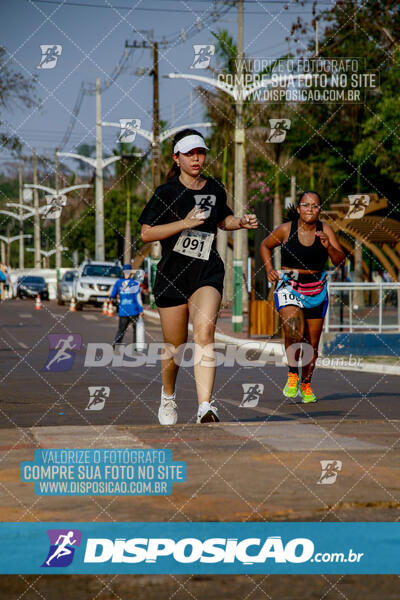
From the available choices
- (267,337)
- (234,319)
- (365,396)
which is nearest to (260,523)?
(365,396)

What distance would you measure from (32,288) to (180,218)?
55696mm

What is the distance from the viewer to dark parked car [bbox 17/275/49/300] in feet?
205

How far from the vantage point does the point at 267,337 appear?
26.0 metres

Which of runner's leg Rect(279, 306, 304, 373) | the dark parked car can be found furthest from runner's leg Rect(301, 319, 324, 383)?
the dark parked car

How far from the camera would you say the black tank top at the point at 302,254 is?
33.7 ft

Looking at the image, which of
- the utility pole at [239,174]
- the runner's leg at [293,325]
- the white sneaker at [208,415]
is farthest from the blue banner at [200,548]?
the utility pole at [239,174]

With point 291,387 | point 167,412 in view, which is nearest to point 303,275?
point 291,387

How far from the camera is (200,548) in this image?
4418mm

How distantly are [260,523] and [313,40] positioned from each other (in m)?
37.1

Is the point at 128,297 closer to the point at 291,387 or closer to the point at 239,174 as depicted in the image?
the point at 239,174

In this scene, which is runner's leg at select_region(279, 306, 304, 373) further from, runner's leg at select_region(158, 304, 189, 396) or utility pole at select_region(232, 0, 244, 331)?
utility pole at select_region(232, 0, 244, 331)

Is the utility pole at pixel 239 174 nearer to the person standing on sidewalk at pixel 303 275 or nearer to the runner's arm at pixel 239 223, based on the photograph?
the person standing on sidewalk at pixel 303 275

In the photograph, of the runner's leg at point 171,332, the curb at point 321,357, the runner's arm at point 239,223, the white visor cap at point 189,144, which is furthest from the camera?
the curb at point 321,357

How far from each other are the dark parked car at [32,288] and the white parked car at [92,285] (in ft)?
53.3
